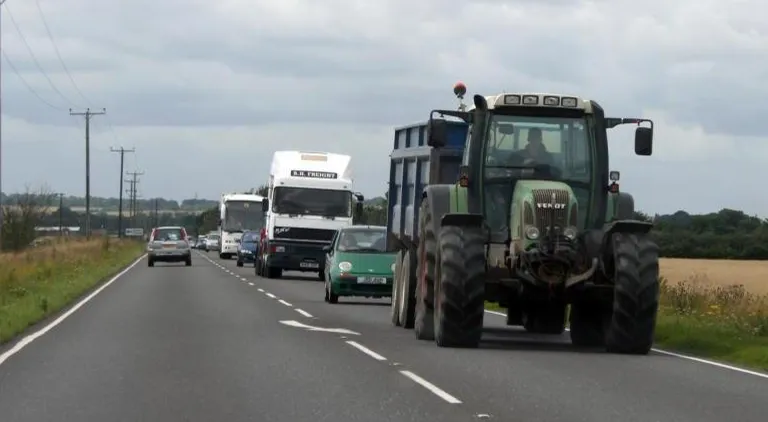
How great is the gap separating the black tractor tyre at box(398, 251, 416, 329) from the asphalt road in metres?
0.55

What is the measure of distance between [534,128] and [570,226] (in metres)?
1.64

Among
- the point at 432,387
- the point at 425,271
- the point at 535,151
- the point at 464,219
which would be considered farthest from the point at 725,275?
the point at 432,387

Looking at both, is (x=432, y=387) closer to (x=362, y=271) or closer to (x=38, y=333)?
(x=38, y=333)

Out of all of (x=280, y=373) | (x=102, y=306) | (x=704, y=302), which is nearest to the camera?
(x=280, y=373)

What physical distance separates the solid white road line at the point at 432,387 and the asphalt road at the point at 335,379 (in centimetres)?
3

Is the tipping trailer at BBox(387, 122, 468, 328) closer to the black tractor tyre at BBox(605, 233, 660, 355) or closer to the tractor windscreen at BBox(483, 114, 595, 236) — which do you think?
the tractor windscreen at BBox(483, 114, 595, 236)

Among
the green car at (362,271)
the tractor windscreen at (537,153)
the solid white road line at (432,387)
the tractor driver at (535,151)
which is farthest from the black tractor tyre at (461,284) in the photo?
the green car at (362,271)

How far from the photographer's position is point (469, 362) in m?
17.3

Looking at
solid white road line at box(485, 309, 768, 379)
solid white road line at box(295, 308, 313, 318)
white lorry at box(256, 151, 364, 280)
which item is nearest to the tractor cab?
solid white road line at box(485, 309, 768, 379)

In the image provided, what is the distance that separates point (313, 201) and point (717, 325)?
25.4 metres

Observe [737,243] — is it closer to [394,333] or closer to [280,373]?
[394,333]

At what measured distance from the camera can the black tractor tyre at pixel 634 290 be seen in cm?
1861

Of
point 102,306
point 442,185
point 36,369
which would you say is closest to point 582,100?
point 442,185

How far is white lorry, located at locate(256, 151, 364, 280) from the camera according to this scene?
46.9m
